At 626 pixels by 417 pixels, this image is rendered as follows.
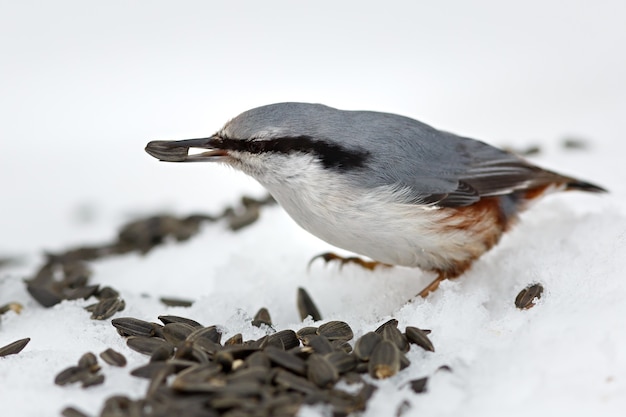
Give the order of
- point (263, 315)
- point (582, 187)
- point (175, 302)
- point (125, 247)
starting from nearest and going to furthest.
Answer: point (263, 315) → point (175, 302) → point (582, 187) → point (125, 247)

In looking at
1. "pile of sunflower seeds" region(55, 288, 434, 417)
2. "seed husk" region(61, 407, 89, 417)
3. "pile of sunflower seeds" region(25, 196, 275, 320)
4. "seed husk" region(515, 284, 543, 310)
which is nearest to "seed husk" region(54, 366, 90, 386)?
"pile of sunflower seeds" region(55, 288, 434, 417)

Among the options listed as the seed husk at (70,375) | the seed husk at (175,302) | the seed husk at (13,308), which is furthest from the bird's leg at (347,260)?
the seed husk at (70,375)

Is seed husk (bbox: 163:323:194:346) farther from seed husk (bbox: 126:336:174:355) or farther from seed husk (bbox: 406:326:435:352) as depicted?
seed husk (bbox: 406:326:435:352)

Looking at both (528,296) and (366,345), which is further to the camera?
(528,296)

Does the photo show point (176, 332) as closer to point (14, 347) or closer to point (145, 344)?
point (145, 344)

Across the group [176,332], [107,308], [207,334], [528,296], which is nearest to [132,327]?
[176,332]

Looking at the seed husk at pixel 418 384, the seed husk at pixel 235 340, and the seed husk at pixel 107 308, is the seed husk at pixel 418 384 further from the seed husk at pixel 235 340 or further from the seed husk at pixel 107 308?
the seed husk at pixel 107 308

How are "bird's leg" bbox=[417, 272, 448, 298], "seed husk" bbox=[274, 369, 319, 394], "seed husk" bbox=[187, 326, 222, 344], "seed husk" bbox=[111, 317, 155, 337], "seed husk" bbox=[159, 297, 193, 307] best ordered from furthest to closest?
"seed husk" bbox=[159, 297, 193, 307] → "bird's leg" bbox=[417, 272, 448, 298] → "seed husk" bbox=[111, 317, 155, 337] → "seed husk" bbox=[187, 326, 222, 344] → "seed husk" bbox=[274, 369, 319, 394]
